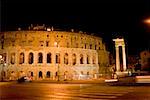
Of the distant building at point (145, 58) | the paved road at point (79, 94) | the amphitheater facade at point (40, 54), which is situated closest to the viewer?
the paved road at point (79, 94)

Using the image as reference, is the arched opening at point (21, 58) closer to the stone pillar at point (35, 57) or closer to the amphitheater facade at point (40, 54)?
the amphitheater facade at point (40, 54)

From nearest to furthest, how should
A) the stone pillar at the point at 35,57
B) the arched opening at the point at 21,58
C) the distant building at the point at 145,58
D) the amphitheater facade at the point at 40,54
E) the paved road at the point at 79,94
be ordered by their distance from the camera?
the paved road at the point at 79,94 → the amphitheater facade at the point at 40,54 → the stone pillar at the point at 35,57 → the arched opening at the point at 21,58 → the distant building at the point at 145,58

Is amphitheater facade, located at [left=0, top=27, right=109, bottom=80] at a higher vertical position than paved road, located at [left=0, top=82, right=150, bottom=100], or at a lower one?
higher

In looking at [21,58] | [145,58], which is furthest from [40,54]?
[145,58]

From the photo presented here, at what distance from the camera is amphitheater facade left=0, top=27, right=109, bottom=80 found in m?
57.3

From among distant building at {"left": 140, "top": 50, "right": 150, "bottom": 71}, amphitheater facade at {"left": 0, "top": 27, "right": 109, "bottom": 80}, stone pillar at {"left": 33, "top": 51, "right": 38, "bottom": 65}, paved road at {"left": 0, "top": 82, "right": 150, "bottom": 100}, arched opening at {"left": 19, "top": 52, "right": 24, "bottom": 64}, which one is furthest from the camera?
distant building at {"left": 140, "top": 50, "right": 150, "bottom": 71}

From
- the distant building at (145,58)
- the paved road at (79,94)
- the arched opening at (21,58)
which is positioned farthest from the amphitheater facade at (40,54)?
the paved road at (79,94)

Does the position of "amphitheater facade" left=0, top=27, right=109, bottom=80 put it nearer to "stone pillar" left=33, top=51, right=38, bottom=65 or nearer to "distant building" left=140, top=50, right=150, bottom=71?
"stone pillar" left=33, top=51, right=38, bottom=65

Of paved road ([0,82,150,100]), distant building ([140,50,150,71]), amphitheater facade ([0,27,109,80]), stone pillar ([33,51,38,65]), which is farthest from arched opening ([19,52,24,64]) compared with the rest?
paved road ([0,82,150,100])

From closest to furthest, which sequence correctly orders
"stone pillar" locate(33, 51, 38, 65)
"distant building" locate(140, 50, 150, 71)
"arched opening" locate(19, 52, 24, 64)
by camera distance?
"stone pillar" locate(33, 51, 38, 65) < "arched opening" locate(19, 52, 24, 64) < "distant building" locate(140, 50, 150, 71)

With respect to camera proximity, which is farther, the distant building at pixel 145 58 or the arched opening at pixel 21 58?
the distant building at pixel 145 58

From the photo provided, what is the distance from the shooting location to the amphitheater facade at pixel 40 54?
57.3 metres

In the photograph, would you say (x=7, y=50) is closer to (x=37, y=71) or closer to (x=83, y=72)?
(x=37, y=71)

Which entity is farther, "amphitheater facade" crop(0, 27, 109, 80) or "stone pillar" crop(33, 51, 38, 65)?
"stone pillar" crop(33, 51, 38, 65)
